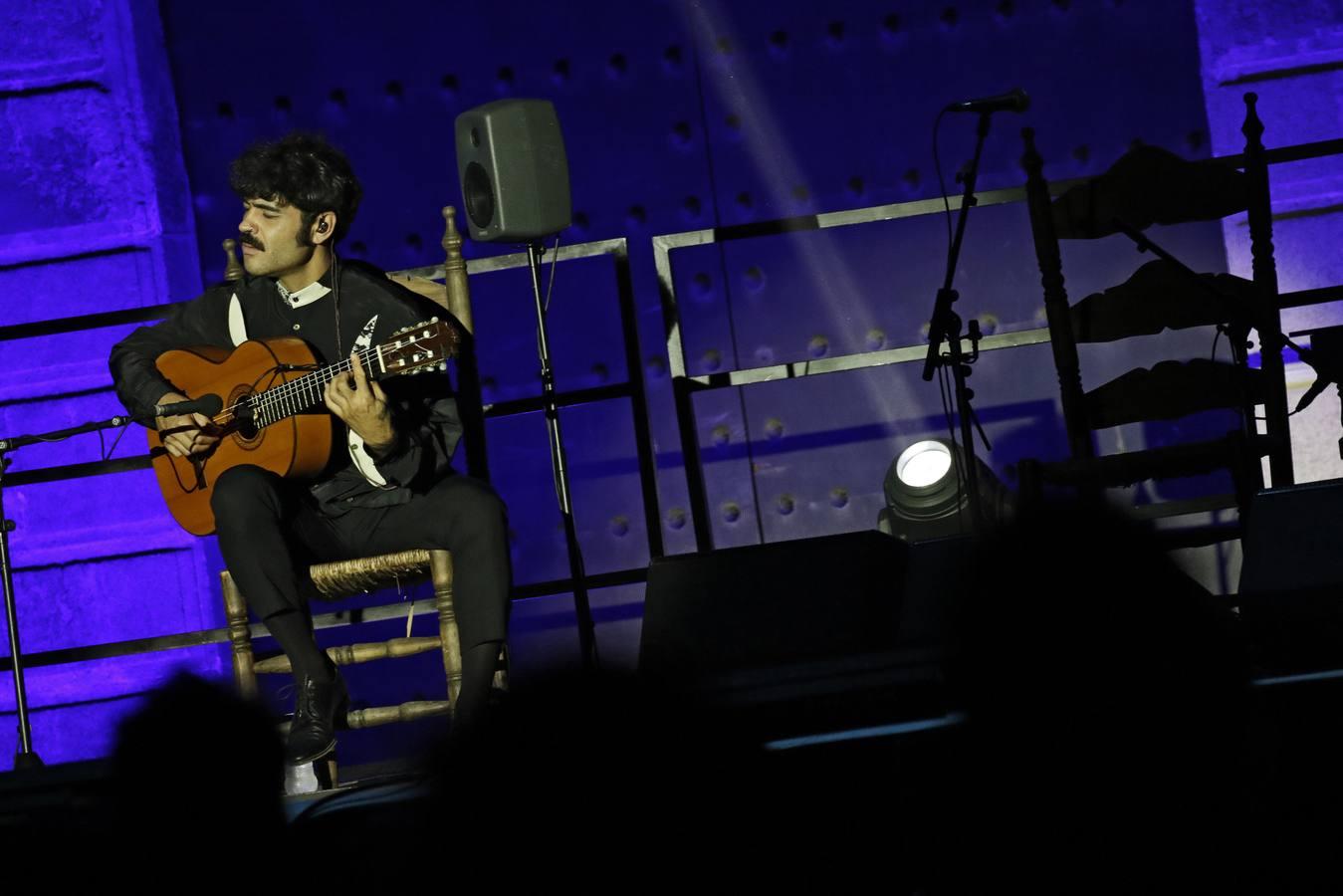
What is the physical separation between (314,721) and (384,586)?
0.38 meters

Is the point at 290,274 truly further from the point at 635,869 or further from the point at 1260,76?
the point at 1260,76

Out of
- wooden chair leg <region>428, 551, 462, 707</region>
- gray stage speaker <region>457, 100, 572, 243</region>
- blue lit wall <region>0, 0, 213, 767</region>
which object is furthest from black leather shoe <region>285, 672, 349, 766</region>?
blue lit wall <region>0, 0, 213, 767</region>

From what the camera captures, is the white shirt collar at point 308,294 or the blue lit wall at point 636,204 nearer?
the white shirt collar at point 308,294

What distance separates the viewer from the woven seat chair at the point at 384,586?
2.50 metres

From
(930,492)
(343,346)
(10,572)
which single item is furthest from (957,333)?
(10,572)

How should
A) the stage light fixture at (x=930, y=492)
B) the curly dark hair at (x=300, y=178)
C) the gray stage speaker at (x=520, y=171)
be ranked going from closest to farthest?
the curly dark hair at (x=300, y=178) → the gray stage speaker at (x=520, y=171) → the stage light fixture at (x=930, y=492)

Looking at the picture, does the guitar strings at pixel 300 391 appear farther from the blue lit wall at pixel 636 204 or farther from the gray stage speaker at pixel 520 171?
the blue lit wall at pixel 636 204

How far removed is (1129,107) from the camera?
3723 mm

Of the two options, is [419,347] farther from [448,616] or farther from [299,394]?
[448,616]

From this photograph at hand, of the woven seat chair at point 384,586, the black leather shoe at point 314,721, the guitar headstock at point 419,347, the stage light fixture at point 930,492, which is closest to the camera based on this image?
the black leather shoe at point 314,721

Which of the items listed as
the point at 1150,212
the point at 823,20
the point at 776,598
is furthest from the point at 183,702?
the point at 823,20

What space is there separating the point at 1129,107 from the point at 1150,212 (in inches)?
43.4

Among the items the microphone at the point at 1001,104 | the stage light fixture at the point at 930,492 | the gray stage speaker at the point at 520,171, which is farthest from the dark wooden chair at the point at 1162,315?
the gray stage speaker at the point at 520,171

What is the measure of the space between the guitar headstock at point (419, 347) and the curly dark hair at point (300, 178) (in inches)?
Result: 16.1
